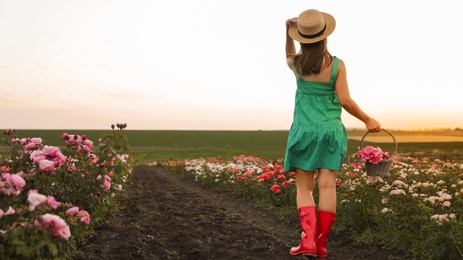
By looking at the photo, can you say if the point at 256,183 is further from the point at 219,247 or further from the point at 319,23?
the point at 319,23

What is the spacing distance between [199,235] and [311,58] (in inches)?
117

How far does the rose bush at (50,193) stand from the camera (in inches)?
121

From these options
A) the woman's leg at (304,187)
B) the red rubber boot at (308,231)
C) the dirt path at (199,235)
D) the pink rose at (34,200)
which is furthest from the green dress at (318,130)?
the pink rose at (34,200)

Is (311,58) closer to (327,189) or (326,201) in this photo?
(327,189)

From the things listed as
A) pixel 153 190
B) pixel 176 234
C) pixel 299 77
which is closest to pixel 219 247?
pixel 176 234

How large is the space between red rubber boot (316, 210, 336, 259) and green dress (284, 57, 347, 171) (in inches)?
17.8

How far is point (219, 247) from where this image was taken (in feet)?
20.6

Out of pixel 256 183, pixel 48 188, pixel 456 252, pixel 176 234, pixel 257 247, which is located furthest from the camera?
pixel 256 183

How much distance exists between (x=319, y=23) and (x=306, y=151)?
120 centimetres

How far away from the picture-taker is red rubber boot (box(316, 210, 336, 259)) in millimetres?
5148

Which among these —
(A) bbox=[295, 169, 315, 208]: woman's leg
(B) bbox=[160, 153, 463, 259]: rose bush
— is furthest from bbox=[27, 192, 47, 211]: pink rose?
(B) bbox=[160, 153, 463, 259]: rose bush

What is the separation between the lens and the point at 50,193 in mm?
4320

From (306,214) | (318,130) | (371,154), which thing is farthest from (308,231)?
(371,154)

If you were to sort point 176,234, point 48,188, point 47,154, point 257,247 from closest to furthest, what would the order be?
point 48,188 → point 47,154 → point 257,247 → point 176,234
